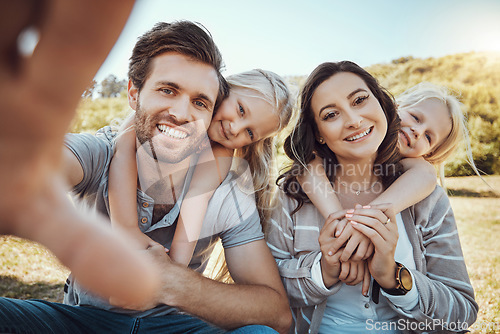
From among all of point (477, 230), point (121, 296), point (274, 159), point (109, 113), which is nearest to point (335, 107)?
point (274, 159)

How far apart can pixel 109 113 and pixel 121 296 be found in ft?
9.36

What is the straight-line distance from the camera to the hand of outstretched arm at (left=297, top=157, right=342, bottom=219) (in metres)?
1.82

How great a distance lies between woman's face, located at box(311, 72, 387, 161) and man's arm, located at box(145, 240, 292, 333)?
0.75 metres

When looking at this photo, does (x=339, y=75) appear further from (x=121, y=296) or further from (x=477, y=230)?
(x=477, y=230)

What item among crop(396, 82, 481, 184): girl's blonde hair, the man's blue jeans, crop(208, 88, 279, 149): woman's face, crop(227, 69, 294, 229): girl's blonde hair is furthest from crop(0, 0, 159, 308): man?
→ crop(396, 82, 481, 184): girl's blonde hair

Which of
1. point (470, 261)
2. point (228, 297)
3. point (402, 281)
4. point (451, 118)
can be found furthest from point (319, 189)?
point (470, 261)

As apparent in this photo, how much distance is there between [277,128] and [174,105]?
25.5 inches

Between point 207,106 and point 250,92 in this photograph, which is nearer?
point 207,106

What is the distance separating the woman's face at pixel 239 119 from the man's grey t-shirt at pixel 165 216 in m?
0.21

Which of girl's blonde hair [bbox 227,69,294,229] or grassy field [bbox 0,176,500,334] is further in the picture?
grassy field [bbox 0,176,500,334]

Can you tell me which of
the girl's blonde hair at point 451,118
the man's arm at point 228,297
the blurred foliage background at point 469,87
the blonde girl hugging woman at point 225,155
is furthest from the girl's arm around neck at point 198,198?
the blurred foliage background at point 469,87

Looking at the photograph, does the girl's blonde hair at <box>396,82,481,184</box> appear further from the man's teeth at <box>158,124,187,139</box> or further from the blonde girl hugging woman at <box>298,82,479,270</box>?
the man's teeth at <box>158,124,187,139</box>

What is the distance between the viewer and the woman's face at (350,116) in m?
1.83

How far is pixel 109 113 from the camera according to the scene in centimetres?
310
